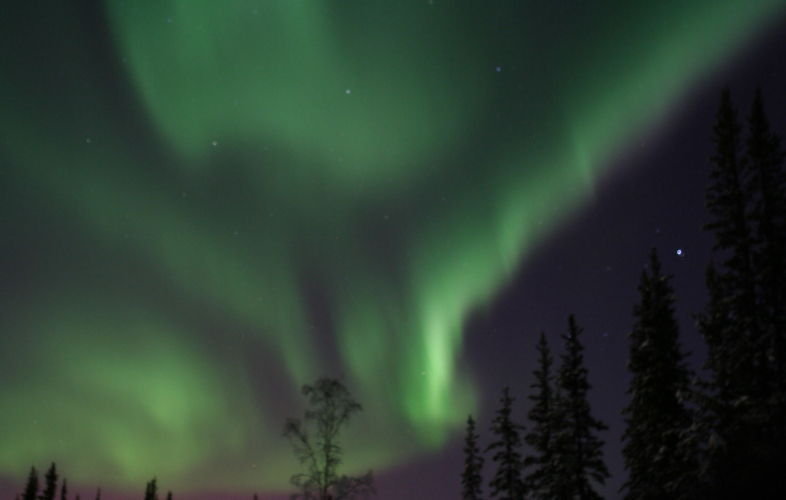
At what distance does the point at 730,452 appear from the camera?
15672 millimetres

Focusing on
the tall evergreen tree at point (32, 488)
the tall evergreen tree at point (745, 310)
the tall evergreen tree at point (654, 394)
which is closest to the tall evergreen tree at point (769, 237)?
the tall evergreen tree at point (745, 310)

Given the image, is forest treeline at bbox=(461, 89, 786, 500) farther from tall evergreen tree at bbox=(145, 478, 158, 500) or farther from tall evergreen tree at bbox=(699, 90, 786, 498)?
tall evergreen tree at bbox=(145, 478, 158, 500)

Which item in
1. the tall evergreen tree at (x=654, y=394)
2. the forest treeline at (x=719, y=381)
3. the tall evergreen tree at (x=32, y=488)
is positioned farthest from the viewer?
the tall evergreen tree at (x=32, y=488)

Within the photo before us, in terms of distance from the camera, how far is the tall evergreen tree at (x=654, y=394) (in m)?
22.9

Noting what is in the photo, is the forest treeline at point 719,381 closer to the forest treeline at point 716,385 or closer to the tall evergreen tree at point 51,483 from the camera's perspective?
the forest treeline at point 716,385

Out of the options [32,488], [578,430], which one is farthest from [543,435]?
[32,488]

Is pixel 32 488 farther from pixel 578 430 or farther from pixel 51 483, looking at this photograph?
pixel 578 430

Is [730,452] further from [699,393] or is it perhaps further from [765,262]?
Answer: [765,262]

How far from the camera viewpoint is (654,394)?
80.9 feet

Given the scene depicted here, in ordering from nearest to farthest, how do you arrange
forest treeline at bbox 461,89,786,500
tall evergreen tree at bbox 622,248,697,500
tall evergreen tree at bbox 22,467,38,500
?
forest treeline at bbox 461,89,786,500
tall evergreen tree at bbox 622,248,697,500
tall evergreen tree at bbox 22,467,38,500

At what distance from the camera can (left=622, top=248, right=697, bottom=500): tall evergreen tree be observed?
903 inches

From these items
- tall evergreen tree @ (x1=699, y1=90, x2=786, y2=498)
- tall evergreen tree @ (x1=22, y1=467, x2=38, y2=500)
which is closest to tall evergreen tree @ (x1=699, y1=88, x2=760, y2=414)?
tall evergreen tree @ (x1=699, y1=90, x2=786, y2=498)

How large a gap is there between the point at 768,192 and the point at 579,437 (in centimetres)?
1554

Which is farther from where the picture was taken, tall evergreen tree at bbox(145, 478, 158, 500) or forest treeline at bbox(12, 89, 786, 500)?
tall evergreen tree at bbox(145, 478, 158, 500)
